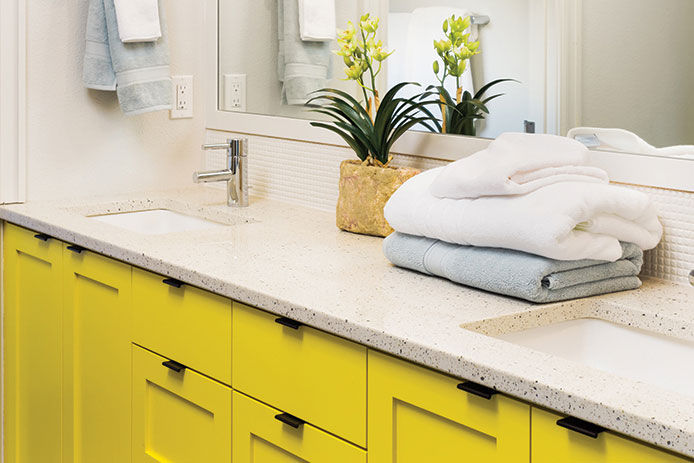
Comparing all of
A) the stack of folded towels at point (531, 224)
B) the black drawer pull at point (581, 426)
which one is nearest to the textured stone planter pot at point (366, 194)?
the stack of folded towels at point (531, 224)

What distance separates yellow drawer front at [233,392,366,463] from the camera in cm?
136

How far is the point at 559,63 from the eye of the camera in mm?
1666

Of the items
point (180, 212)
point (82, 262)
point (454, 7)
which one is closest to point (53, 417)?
point (82, 262)

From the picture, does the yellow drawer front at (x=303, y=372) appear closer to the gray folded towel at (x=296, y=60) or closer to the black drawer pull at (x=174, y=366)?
the black drawer pull at (x=174, y=366)

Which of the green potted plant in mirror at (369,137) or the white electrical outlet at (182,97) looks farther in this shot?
the white electrical outlet at (182,97)

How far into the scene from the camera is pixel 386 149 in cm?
194

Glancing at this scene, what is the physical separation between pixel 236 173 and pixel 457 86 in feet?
2.21

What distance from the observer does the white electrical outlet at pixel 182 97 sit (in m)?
2.52

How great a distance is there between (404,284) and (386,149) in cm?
49

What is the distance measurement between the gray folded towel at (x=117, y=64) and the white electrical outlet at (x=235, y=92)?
254 mm

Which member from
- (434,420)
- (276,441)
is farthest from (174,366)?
(434,420)

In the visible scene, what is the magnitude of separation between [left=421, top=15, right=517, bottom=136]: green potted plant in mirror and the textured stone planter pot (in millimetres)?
134

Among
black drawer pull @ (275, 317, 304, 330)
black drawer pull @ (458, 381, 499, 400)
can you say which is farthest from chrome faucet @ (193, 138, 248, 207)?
black drawer pull @ (458, 381, 499, 400)

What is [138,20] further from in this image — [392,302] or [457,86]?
[392,302]
